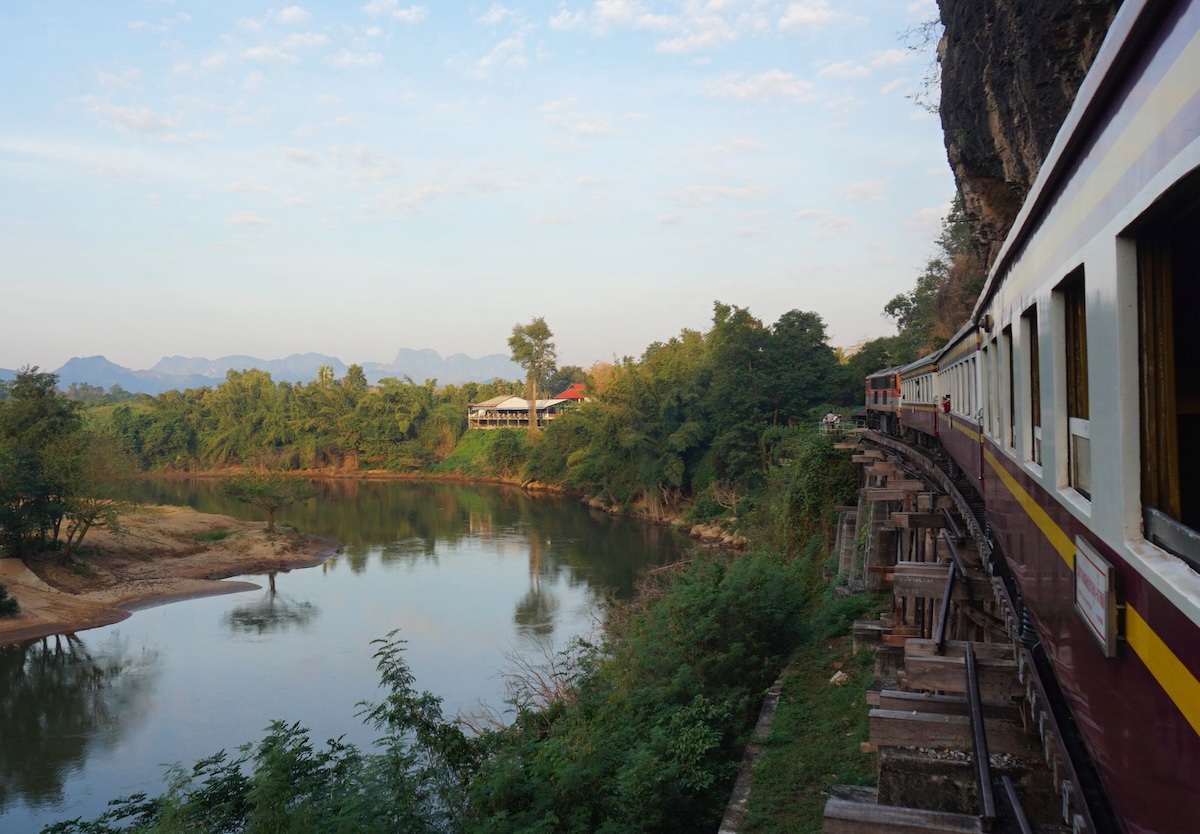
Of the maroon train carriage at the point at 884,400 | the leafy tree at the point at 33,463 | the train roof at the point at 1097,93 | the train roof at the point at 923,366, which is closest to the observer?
the train roof at the point at 1097,93

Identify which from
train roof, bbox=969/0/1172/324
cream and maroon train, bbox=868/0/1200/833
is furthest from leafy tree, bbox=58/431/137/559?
cream and maroon train, bbox=868/0/1200/833

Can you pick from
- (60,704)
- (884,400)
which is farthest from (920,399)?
(60,704)

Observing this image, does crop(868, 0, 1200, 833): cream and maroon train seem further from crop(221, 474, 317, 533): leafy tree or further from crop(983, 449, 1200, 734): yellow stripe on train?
crop(221, 474, 317, 533): leafy tree

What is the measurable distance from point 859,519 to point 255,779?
9464 mm

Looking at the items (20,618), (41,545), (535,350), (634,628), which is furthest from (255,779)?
(535,350)

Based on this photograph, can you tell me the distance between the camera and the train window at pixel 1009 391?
4.11m

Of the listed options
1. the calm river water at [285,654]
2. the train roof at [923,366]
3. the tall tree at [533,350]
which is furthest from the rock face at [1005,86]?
the tall tree at [533,350]

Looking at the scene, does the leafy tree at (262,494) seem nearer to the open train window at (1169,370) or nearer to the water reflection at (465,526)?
the water reflection at (465,526)

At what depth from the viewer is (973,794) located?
3.52 metres

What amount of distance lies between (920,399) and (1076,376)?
10.3m

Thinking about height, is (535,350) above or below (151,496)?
above

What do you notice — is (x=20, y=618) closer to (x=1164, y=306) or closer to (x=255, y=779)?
(x=255, y=779)

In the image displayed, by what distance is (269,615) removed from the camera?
22500 millimetres

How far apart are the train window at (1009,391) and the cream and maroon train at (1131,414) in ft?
4.37
